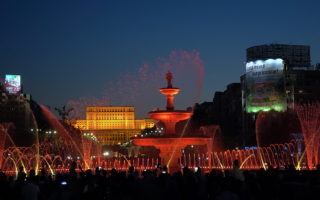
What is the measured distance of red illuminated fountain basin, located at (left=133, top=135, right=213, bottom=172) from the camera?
3272 cm

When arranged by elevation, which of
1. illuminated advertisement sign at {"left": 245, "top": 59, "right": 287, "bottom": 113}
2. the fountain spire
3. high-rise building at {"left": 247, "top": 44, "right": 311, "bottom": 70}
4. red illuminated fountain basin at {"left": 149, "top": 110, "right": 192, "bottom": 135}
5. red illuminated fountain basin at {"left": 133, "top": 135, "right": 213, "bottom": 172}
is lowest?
red illuminated fountain basin at {"left": 133, "top": 135, "right": 213, "bottom": 172}

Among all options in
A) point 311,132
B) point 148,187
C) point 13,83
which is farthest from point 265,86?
point 148,187

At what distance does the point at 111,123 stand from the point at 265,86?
316 ft

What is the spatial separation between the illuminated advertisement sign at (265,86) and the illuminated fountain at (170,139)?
222 ft

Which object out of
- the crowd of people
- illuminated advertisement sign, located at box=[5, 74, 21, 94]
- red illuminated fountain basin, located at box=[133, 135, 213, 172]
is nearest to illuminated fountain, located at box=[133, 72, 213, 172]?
red illuminated fountain basin, located at box=[133, 135, 213, 172]

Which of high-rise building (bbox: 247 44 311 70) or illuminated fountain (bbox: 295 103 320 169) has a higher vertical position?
high-rise building (bbox: 247 44 311 70)

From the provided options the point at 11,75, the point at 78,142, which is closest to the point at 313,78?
the point at 78,142

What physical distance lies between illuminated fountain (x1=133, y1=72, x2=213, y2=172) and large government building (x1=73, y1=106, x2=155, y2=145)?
503 feet

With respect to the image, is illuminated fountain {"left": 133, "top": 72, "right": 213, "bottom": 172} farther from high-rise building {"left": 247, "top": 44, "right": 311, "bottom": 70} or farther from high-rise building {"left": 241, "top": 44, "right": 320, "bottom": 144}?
high-rise building {"left": 247, "top": 44, "right": 311, "bottom": 70}

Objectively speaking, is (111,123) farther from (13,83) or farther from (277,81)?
(277,81)

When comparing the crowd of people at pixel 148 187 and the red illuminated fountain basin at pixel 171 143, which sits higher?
the red illuminated fountain basin at pixel 171 143

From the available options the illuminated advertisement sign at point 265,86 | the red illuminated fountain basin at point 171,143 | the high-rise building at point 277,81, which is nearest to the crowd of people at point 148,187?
the red illuminated fountain basin at point 171,143

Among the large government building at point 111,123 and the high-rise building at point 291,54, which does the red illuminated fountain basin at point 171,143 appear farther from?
the large government building at point 111,123

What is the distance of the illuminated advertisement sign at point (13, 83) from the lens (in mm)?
123556
